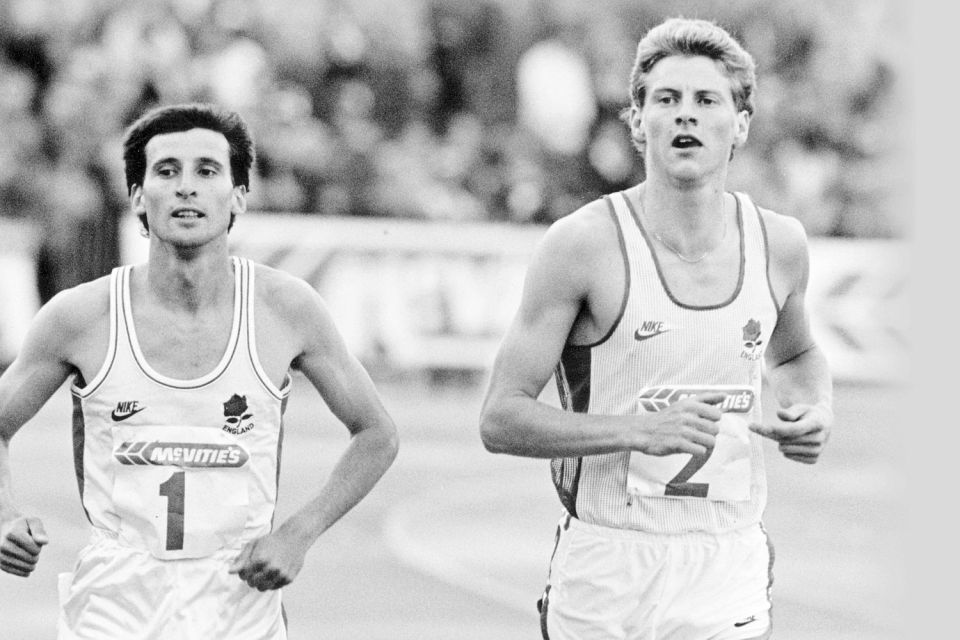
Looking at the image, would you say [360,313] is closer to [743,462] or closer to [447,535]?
[447,535]

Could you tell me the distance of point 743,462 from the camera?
15.1 ft

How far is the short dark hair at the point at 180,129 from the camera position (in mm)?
4617

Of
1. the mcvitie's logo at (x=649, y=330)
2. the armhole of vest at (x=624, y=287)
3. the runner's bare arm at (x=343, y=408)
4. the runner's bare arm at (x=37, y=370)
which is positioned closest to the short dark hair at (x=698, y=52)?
the armhole of vest at (x=624, y=287)

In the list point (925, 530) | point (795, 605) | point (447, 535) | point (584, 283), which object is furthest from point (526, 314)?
point (447, 535)

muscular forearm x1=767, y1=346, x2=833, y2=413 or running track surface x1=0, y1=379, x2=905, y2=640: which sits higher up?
muscular forearm x1=767, y1=346, x2=833, y2=413

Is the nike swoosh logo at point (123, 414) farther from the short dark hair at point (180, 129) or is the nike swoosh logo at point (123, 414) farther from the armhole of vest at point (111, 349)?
the short dark hair at point (180, 129)

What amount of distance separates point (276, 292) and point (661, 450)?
1.09 meters

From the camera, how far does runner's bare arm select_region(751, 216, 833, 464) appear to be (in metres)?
4.58

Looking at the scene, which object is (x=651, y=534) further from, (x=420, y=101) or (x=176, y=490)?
(x=420, y=101)

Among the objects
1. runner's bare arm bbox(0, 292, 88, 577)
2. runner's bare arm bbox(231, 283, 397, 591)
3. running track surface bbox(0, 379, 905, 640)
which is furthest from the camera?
running track surface bbox(0, 379, 905, 640)

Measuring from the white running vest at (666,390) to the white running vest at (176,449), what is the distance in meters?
0.82

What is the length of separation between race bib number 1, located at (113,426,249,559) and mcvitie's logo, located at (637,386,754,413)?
102cm

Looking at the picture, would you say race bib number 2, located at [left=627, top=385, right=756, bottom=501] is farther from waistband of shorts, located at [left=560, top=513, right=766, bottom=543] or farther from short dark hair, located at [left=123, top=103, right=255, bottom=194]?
short dark hair, located at [left=123, top=103, right=255, bottom=194]

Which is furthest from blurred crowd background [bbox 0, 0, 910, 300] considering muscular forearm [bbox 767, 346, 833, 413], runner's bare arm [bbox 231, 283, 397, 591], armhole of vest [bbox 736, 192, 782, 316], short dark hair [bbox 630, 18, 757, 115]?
runner's bare arm [bbox 231, 283, 397, 591]
